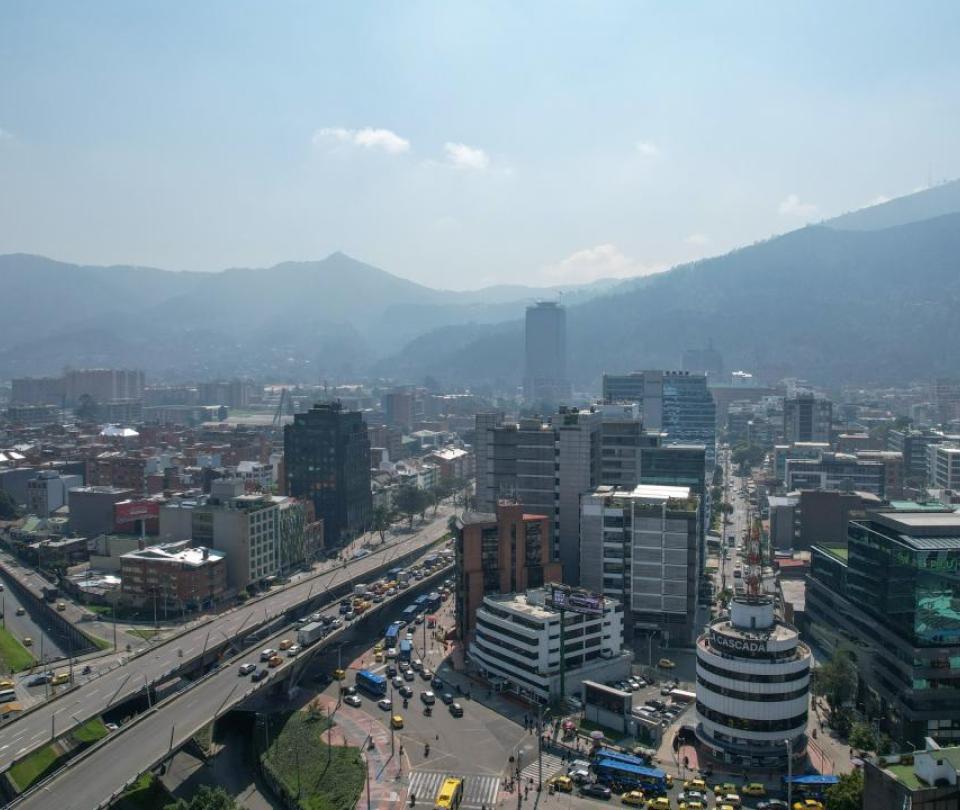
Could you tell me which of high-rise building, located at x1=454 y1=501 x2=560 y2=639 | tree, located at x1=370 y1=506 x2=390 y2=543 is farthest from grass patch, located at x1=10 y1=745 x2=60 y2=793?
tree, located at x1=370 y1=506 x2=390 y2=543

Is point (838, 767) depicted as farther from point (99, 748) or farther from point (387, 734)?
point (99, 748)

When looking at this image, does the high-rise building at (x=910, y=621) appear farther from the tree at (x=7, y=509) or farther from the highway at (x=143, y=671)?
the tree at (x=7, y=509)

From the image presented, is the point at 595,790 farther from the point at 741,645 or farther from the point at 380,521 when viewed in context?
the point at 380,521

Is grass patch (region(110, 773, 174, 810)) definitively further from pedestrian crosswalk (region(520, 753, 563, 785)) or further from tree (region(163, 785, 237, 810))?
pedestrian crosswalk (region(520, 753, 563, 785))

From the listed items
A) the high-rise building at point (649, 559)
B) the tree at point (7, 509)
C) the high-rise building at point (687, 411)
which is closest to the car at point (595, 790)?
the high-rise building at point (649, 559)

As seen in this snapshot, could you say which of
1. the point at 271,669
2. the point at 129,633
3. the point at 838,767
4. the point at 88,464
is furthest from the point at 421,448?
the point at 838,767

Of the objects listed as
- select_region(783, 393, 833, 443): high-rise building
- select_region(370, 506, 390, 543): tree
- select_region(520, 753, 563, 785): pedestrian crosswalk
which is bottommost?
select_region(520, 753, 563, 785): pedestrian crosswalk

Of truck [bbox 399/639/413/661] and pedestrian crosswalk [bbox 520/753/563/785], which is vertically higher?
truck [bbox 399/639/413/661]
